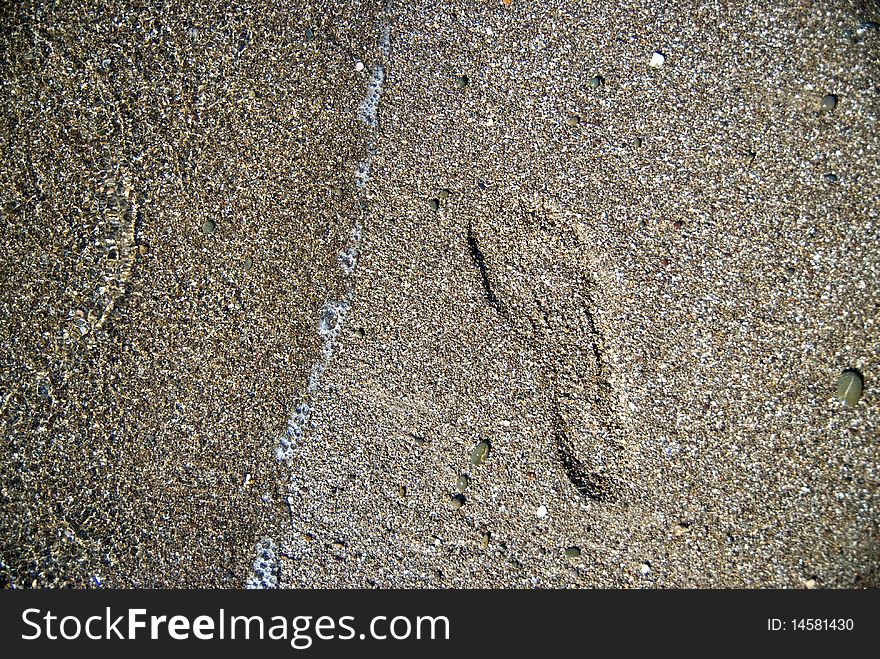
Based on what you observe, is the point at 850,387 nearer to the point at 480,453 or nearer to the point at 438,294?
the point at 480,453

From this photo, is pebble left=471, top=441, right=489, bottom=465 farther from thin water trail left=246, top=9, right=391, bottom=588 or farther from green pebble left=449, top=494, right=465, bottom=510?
thin water trail left=246, top=9, right=391, bottom=588

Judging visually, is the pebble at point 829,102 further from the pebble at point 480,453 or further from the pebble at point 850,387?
the pebble at point 480,453

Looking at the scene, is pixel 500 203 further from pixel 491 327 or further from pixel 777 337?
pixel 777 337

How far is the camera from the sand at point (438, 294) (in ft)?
6.17

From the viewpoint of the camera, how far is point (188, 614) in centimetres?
192

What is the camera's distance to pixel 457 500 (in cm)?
194

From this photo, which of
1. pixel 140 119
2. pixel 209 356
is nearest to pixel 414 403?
pixel 209 356

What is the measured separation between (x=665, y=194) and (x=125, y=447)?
6.71ft

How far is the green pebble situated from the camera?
1.94 metres

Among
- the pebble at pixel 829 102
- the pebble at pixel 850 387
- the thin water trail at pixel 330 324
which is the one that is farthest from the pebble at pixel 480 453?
the pebble at pixel 829 102

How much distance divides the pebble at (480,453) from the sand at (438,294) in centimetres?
3

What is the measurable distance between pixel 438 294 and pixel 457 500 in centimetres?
71

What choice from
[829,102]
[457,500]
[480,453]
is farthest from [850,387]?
[457,500]

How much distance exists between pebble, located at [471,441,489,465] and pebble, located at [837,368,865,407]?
1162 millimetres
